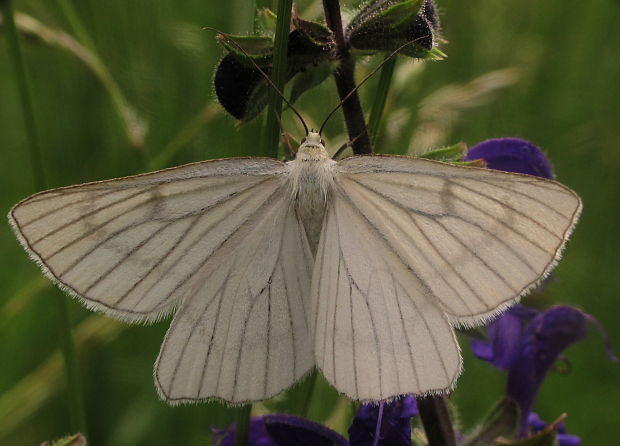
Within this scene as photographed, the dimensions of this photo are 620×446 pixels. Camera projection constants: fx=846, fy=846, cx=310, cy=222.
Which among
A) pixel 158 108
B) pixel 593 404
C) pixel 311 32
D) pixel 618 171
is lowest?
pixel 593 404

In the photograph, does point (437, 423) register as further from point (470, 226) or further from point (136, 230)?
point (136, 230)

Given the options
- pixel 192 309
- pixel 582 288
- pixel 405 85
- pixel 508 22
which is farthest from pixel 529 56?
pixel 192 309

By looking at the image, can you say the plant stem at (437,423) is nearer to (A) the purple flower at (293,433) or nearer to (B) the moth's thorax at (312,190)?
(A) the purple flower at (293,433)

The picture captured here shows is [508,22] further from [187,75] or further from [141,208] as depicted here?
[141,208]

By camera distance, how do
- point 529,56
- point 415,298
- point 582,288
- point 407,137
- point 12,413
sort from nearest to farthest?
1. point 415,298
2. point 12,413
3. point 407,137
4. point 582,288
5. point 529,56

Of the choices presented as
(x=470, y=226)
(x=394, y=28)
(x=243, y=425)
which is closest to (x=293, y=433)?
(x=243, y=425)

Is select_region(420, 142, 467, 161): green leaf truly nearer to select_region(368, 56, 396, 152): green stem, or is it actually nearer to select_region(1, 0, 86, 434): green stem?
select_region(368, 56, 396, 152): green stem

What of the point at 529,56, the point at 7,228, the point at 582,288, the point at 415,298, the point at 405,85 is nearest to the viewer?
the point at 415,298
